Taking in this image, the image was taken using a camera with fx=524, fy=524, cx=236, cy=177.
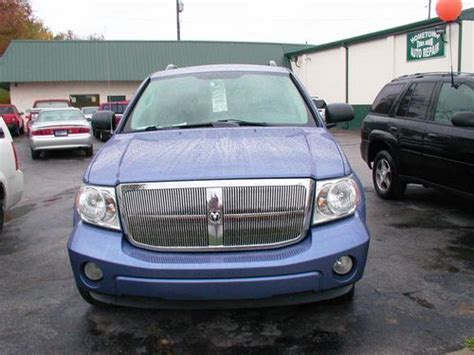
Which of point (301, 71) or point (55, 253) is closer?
point (55, 253)

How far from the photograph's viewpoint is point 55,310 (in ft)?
13.2

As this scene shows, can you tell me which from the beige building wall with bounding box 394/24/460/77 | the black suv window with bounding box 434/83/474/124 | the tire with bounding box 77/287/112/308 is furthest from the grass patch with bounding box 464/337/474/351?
the beige building wall with bounding box 394/24/460/77

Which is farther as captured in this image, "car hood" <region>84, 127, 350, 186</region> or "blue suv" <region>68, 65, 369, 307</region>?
"car hood" <region>84, 127, 350, 186</region>

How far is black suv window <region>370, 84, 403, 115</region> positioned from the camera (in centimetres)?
773

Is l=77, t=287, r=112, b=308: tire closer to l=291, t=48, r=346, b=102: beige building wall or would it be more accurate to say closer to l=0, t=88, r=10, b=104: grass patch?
l=291, t=48, r=346, b=102: beige building wall

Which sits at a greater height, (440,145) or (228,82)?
(228,82)

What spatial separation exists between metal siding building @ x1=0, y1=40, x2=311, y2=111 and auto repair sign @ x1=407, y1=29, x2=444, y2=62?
45.2ft

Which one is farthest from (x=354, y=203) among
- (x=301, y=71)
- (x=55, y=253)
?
(x=301, y=71)

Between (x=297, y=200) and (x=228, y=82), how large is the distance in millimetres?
2015

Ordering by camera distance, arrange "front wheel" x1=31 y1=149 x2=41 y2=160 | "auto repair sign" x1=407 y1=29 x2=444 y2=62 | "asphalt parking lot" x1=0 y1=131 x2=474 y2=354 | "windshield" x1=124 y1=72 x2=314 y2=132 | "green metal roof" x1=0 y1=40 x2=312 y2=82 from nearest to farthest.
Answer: "asphalt parking lot" x1=0 y1=131 x2=474 y2=354 < "windshield" x1=124 y1=72 x2=314 y2=132 < "front wheel" x1=31 y1=149 x2=41 y2=160 < "auto repair sign" x1=407 y1=29 x2=444 y2=62 < "green metal roof" x1=0 y1=40 x2=312 y2=82

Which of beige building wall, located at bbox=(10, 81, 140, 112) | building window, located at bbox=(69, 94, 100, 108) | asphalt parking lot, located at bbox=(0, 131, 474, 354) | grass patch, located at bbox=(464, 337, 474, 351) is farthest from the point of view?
building window, located at bbox=(69, 94, 100, 108)

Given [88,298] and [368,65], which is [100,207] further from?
[368,65]

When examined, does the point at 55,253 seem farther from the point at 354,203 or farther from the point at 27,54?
the point at 27,54

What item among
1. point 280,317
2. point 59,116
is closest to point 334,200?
point 280,317
